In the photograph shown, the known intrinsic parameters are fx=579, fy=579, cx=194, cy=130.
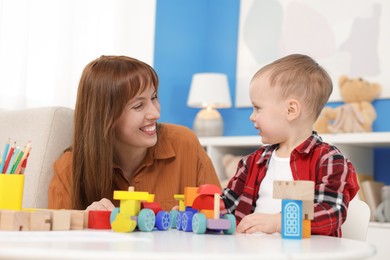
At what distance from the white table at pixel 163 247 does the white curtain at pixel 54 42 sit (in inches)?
78.3

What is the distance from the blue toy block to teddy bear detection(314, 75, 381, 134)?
1995 mm

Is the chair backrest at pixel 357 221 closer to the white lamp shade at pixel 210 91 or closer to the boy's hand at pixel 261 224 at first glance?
the boy's hand at pixel 261 224

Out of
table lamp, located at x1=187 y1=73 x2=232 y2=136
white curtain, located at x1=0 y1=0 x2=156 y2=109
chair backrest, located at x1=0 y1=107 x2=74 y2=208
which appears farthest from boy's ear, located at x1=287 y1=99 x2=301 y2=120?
table lamp, located at x1=187 y1=73 x2=232 y2=136

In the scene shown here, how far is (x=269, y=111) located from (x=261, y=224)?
405mm

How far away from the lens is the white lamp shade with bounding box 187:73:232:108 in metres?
3.37

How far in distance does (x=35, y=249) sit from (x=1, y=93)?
2175 mm

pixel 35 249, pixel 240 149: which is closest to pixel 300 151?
pixel 35 249

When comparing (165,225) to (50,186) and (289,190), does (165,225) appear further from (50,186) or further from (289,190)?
(50,186)

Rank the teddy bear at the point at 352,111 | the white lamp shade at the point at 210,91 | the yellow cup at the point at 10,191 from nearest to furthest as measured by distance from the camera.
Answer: the yellow cup at the point at 10,191 < the teddy bear at the point at 352,111 < the white lamp shade at the point at 210,91

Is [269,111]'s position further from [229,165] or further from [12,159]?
[229,165]

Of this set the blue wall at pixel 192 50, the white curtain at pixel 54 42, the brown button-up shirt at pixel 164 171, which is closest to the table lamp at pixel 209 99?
the blue wall at pixel 192 50

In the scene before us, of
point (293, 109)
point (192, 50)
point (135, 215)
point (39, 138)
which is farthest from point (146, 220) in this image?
point (192, 50)

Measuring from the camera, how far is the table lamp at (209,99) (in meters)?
3.38

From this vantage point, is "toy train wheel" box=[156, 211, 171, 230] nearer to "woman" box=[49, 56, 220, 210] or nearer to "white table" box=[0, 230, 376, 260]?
"white table" box=[0, 230, 376, 260]
